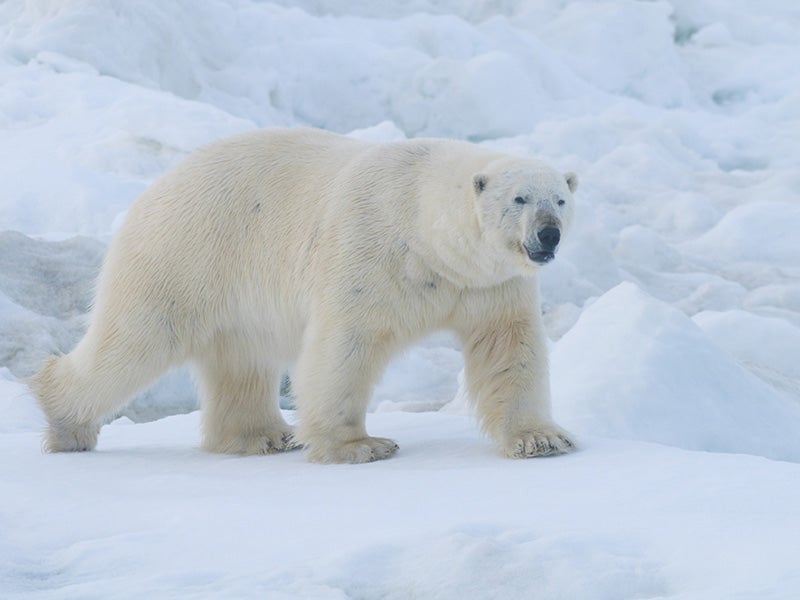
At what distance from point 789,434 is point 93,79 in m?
7.79

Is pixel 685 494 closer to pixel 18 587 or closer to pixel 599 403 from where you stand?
pixel 18 587

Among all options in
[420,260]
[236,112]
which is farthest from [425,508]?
[236,112]

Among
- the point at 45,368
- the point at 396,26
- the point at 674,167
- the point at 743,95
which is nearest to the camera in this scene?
the point at 45,368

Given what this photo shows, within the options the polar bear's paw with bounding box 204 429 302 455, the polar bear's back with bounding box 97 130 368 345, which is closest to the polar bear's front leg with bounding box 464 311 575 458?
the polar bear's back with bounding box 97 130 368 345

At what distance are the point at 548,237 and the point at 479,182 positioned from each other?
0.29m

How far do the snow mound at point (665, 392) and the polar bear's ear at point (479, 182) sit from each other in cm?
117

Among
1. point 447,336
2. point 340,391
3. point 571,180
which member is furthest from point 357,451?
point 447,336

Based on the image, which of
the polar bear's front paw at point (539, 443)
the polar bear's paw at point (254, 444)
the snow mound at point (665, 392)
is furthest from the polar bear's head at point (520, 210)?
the polar bear's paw at point (254, 444)

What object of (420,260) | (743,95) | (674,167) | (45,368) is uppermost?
(743,95)

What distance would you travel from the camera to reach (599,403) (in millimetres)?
4602

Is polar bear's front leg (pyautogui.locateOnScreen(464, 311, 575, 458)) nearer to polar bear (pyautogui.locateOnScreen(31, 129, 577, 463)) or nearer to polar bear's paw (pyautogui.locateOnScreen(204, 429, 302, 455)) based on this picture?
polar bear (pyautogui.locateOnScreen(31, 129, 577, 463))

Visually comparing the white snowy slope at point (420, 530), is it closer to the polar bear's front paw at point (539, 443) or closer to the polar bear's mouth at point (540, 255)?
the polar bear's front paw at point (539, 443)

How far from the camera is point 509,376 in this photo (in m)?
3.85

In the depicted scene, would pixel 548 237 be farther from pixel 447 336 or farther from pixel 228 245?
pixel 447 336
